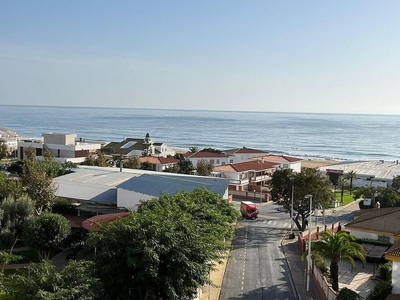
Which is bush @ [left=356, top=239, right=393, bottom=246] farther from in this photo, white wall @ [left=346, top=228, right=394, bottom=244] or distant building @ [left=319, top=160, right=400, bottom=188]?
distant building @ [left=319, top=160, right=400, bottom=188]

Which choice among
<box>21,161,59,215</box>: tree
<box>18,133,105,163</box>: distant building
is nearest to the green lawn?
<box>21,161,59,215</box>: tree

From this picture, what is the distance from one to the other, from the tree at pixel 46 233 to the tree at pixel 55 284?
13567 mm

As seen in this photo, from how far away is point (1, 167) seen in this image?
71938 millimetres

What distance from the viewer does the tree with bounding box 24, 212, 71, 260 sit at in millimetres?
31609

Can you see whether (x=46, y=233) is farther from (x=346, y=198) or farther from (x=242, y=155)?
(x=242, y=155)

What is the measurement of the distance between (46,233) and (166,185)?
13.2 meters

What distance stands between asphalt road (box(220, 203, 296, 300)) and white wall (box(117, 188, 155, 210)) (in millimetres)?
9286

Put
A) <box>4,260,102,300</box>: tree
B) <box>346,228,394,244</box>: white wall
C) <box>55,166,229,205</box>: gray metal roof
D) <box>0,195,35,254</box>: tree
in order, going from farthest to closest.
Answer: <box>55,166,229,205</box>: gray metal roof → <box>346,228,394,244</box>: white wall → <box>0,195,35,254</box>: tree → <box>4,260,102,300</box>: tree

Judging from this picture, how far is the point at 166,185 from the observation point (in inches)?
1670

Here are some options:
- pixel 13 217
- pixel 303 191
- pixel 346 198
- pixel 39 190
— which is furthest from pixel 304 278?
Result: pixel 346 198

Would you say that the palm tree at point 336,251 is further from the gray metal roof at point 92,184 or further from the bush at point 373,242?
the gray metal roof at point 92,184

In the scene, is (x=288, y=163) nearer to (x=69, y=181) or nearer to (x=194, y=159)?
(x=194, y=159)

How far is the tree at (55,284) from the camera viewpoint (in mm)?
16172

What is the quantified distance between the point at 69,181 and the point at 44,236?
68.1 ft
